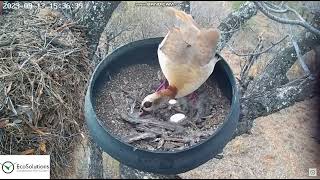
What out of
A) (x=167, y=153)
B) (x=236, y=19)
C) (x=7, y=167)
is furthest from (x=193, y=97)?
(x=7, y=167)

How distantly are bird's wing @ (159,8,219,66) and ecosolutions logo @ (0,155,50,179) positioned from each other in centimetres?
35

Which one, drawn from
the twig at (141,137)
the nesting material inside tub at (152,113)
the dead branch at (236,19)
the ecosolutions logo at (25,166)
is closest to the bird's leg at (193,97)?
the nesting material inside tub at (152,113)

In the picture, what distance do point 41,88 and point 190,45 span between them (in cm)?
32

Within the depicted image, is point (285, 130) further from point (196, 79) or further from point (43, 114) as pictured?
point (43, 114)

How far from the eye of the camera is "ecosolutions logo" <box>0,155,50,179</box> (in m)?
1.06

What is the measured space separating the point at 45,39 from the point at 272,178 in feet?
1.83

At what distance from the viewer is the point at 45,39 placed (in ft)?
3.70

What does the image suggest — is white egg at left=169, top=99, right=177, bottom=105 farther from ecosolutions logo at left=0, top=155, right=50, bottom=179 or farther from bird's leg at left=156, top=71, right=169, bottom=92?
ecosolutions logo at left=0, top=155, right=50, bottom=179

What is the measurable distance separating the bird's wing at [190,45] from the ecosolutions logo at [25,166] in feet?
1.16

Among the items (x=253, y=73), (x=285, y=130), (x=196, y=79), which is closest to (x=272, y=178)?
(x=285, y=130)

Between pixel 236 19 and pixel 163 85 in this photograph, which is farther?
pixel 236 19

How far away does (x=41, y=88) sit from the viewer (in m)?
1.05

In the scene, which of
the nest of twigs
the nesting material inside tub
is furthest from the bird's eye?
the nest of twigs

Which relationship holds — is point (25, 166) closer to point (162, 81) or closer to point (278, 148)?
point (162, 81)
